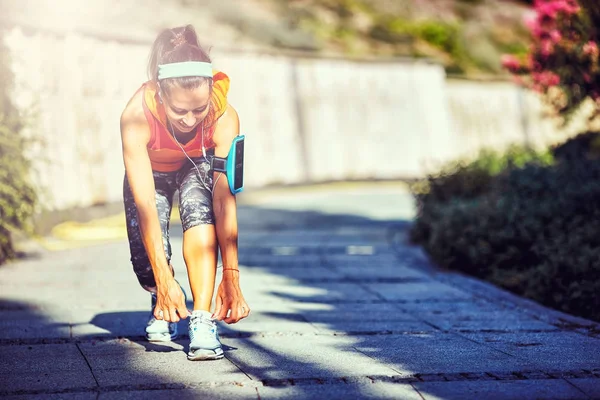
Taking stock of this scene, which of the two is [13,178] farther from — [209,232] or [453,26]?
[453,26]

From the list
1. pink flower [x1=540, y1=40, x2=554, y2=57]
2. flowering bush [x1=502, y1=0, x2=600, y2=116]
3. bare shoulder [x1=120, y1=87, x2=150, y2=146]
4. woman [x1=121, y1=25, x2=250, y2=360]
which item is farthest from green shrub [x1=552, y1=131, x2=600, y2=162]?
bare shoulder [x1=120, y1=87, x2=150, y2=146]

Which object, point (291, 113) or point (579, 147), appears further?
point (291, 113)

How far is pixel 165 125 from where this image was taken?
473 centimetres

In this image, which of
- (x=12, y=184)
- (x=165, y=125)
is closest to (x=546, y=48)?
(x=12, y=184)

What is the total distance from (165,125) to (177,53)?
14.1 inches

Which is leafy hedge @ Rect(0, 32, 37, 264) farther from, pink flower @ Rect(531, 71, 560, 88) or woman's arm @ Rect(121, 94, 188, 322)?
pink flower @ Rect(531, 71, 560, 88)

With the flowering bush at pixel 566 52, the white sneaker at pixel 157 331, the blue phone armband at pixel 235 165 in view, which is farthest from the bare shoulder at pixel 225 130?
the flowering bush at pixel 566 52

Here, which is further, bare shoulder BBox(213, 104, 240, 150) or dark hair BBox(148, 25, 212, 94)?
bare shoulder BBox(213, 104, 240, 150)

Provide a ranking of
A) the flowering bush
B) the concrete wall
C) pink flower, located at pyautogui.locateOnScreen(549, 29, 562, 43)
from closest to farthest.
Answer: the flowering bush → pink flower, located at pyautogui.locateOnScreen(549, 29, 562, 43) → the concrete wall

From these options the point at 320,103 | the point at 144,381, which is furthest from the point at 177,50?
the point at 320,103

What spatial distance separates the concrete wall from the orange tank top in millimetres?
4077

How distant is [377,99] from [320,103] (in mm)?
1748

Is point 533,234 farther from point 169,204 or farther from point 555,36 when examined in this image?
point 169,204

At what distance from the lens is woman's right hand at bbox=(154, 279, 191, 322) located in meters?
4.59
